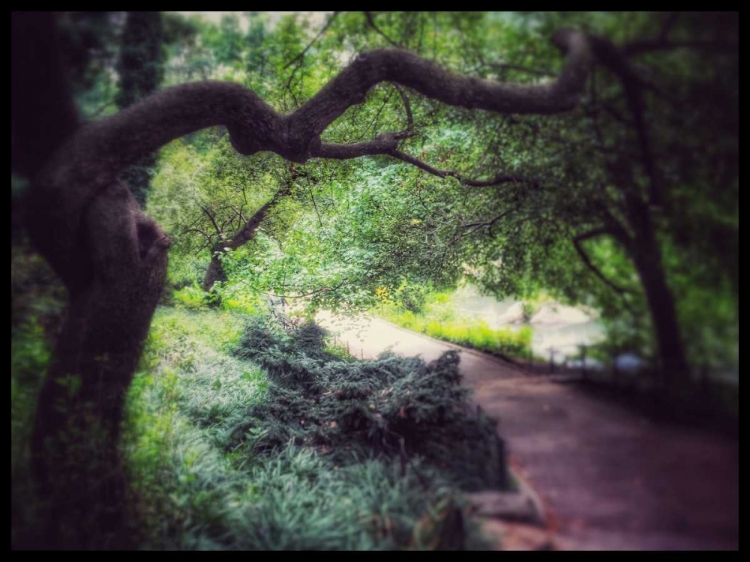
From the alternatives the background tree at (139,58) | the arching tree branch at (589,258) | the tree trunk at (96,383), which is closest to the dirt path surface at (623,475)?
the arching tree branch at (589,258)

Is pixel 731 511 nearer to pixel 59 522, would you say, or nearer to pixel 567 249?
pixel 567 249

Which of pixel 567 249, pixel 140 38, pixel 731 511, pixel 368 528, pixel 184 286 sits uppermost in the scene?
pixel 140 38

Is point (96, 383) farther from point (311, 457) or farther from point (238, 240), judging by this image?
point (238, 240)

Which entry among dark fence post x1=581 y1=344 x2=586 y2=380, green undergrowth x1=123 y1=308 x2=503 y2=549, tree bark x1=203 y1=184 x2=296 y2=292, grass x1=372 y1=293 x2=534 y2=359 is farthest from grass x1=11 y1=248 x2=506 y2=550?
tree bark x1=203 y1=184 x2=296 y2=292

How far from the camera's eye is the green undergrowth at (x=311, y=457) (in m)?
2.48

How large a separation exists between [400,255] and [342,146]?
1.39 meters

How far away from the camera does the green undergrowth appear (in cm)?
248

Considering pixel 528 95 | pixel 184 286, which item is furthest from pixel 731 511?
pixel 184 286

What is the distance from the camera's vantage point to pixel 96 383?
2680 millimetres

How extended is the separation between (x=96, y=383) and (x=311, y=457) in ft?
6.31

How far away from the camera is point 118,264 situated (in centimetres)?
273

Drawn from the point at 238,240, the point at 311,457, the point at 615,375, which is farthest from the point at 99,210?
the point at 615,375

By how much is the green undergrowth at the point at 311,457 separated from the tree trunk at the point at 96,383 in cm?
18

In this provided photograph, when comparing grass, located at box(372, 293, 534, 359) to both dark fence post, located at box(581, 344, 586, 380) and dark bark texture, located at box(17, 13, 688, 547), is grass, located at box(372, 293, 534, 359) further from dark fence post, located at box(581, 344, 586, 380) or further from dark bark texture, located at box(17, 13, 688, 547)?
dark bark texture, located at box(17, 13, 688, 547)
